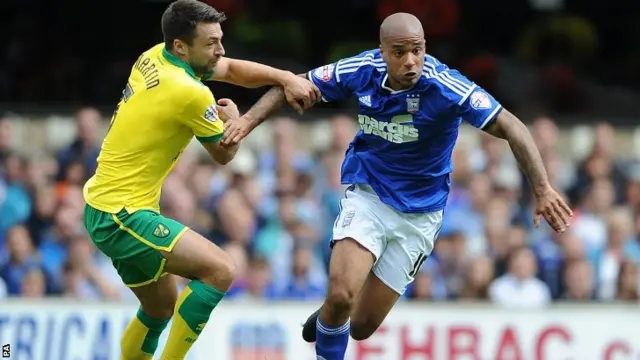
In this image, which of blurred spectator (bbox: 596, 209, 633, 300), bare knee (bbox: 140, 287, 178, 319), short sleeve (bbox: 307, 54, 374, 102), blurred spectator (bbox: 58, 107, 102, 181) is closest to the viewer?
bare knee (bbox: 140, 287, 178, 319)

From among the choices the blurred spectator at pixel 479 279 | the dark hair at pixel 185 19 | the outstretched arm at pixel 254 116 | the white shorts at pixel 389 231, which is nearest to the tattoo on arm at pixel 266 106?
the outstretched arm at pixel 254 116

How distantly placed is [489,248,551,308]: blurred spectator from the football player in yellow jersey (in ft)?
16.3

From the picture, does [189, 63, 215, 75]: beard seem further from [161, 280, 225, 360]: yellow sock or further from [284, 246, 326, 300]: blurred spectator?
[284, 246, 326, 300]: blurred spectator

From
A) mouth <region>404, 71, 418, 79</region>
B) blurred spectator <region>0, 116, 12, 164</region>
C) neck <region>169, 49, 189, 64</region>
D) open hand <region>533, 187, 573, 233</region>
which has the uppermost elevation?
neck <region>169, 49, 189, 64</region>

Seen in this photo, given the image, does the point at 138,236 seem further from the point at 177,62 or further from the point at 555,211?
the point at 555,211

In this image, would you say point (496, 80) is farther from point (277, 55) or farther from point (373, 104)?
point (373, 104)

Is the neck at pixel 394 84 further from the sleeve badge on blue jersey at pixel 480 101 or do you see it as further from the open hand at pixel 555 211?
the open hand at pixel 555 211

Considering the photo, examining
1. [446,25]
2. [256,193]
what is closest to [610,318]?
[256,193]

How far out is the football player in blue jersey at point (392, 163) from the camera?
807 cm

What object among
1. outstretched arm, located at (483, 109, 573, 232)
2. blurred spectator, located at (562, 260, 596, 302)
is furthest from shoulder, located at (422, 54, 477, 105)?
blurred spectator, located at (562, 260, 596, 302)

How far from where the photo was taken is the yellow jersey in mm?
7848

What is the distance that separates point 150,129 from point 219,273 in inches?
35.2

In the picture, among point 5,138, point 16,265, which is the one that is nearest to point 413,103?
point 16,265

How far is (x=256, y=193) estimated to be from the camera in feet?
42.6
